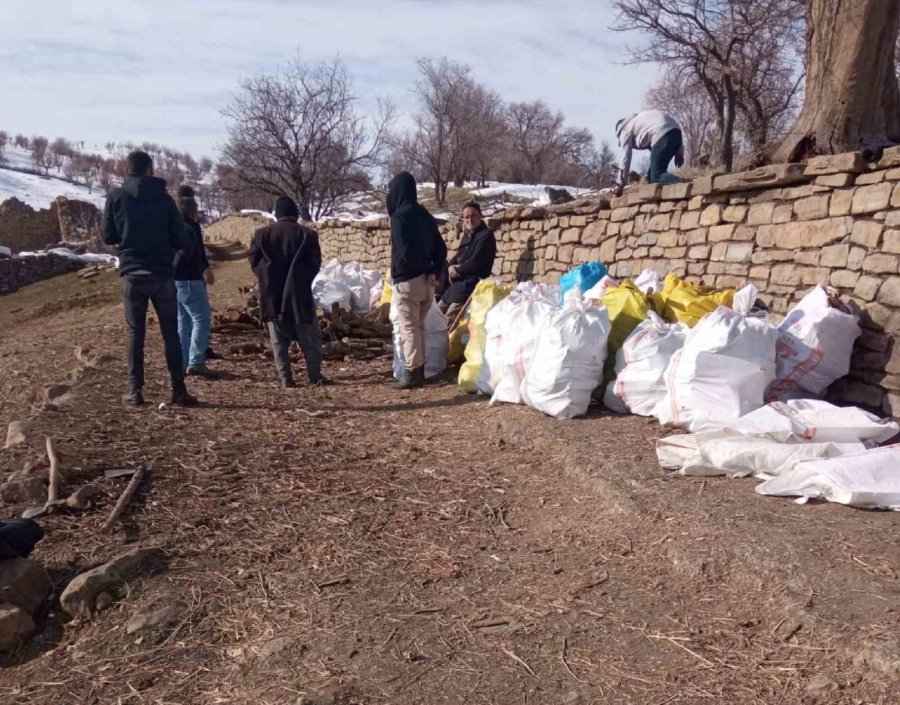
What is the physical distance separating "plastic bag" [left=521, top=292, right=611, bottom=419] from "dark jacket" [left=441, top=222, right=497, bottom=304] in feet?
7.80

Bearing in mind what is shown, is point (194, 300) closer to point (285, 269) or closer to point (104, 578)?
point (285, 269)

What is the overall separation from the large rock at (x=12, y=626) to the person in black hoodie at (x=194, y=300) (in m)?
3.64

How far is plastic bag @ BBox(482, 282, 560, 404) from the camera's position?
14.8ft

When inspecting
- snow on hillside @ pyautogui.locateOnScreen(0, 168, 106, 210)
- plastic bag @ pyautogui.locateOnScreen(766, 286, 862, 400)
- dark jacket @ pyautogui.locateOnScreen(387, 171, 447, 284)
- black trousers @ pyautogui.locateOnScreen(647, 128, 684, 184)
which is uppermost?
snow on hillside @ pyautogui.locateOnScreen(0, 168, 106, 210)

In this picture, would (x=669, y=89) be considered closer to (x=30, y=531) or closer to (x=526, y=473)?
(x=526, y=473)

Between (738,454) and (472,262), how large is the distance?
3.91 meters

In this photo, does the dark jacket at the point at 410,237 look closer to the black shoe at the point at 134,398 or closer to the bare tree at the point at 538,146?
the black shoe at the point at 134,398

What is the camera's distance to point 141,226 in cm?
454

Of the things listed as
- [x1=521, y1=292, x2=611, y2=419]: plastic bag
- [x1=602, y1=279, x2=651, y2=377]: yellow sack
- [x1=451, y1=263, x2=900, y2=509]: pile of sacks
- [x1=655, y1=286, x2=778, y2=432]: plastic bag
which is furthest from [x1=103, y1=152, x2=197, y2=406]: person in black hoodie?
[x1=655, y1=286, x2=778, y2=432]: plastic bag

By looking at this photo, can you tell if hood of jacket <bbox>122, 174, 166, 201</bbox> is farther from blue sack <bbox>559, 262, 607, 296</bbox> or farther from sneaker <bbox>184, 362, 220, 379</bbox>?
blue sack <bbox>559, 262, 607, 296</bbox>

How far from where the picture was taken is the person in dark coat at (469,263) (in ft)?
21.6

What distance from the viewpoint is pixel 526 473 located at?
3.57 m

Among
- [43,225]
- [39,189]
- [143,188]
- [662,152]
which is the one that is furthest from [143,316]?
[39,189]

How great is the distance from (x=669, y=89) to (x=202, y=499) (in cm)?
2361
